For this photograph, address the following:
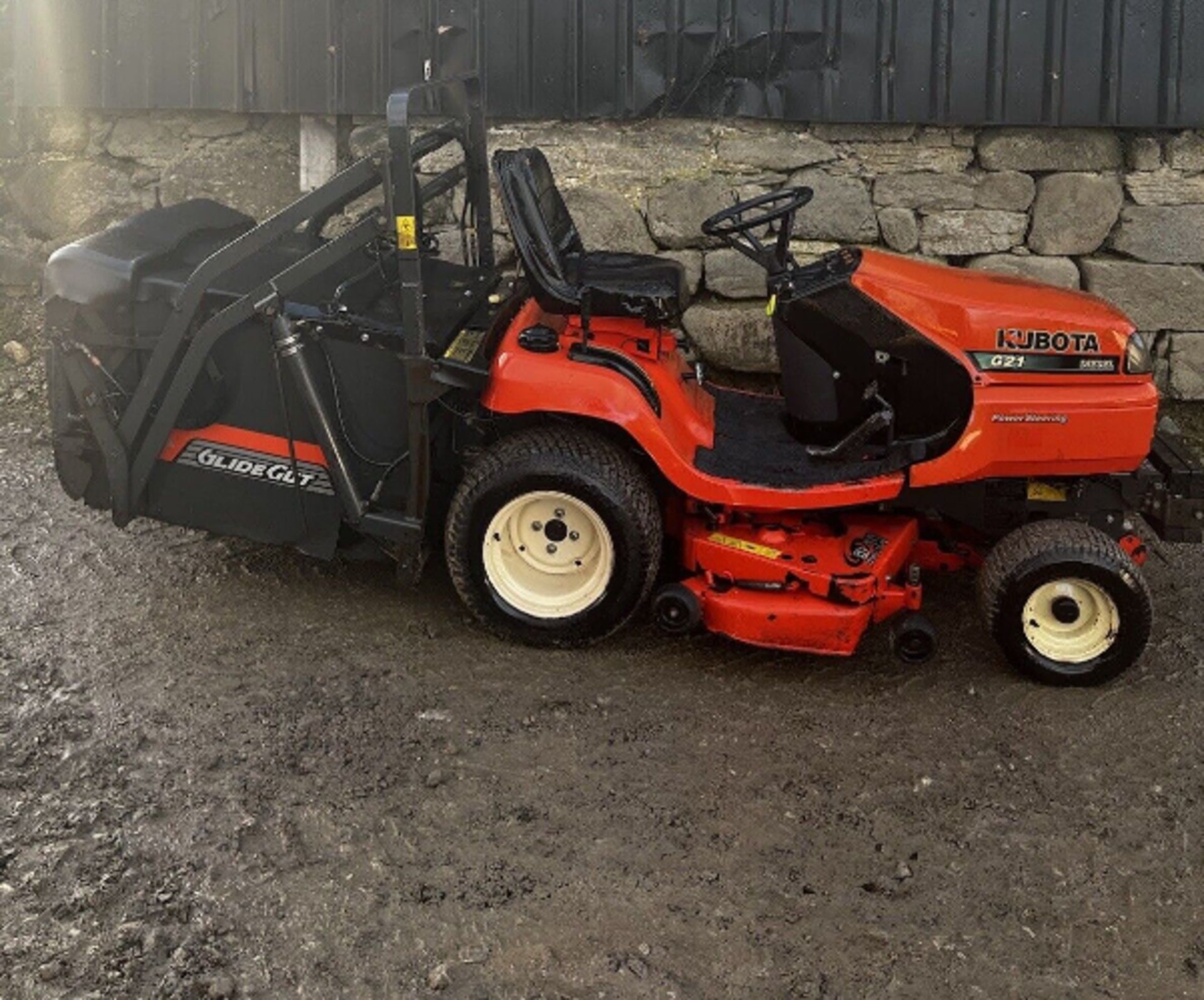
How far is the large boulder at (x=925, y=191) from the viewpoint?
6.21 m

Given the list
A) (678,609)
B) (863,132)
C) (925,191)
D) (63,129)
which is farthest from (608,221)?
(63,129)

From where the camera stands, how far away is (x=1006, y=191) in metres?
6.20

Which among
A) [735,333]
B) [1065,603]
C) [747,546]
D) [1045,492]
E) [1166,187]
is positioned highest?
[1166,187]

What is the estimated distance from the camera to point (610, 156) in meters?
6.32

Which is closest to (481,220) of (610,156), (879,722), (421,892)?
(610,156)

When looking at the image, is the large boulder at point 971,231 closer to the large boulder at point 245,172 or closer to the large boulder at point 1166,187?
the large boulder at point 1166,187

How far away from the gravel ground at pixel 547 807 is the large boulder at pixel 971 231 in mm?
1734

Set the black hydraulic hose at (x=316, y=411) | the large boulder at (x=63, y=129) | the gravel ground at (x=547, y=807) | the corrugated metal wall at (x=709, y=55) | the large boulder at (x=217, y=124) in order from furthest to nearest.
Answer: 1. the large boulder at (x=63, y=129)
2. the large boulder at (x=217, y=124)
3. the corrugated metal wall at (x=709, y=55)
4. the black hydraulic hose at (x=316, y=411)
5. the gravel ground at (x=547, y=807)

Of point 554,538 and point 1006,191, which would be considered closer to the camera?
point 554,538

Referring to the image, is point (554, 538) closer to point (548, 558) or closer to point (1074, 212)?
point (548, 558)

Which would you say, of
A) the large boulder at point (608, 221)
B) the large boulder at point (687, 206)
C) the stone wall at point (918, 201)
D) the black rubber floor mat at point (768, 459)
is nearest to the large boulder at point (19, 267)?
the stone wall at point (918, 201)

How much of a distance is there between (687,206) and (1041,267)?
4.82ft

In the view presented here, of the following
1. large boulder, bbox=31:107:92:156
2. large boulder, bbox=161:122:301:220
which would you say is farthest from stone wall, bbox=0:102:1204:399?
large boulder, bbox=31:107:92:156

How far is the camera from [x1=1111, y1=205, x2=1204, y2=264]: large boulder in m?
6.14
